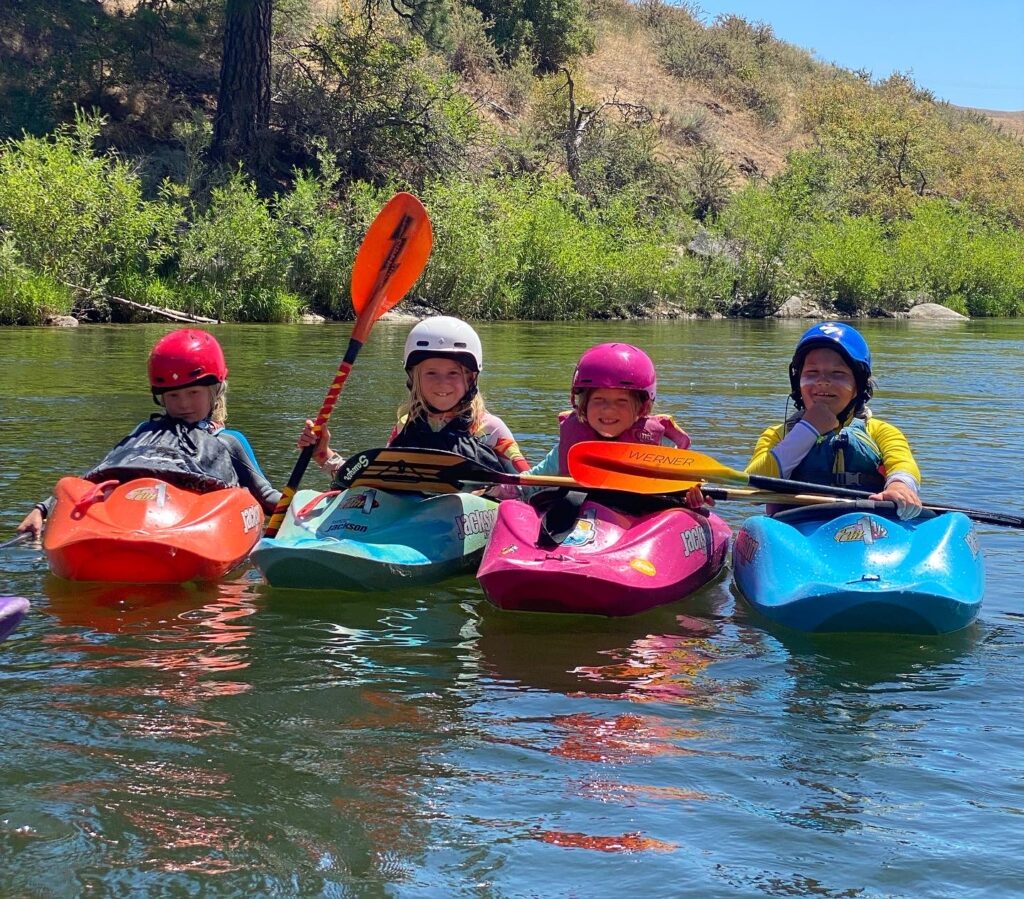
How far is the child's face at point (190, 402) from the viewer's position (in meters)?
5.62

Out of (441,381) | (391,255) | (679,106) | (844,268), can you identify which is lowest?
(441,381)

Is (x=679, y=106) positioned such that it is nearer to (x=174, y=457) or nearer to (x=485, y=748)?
(x=174, y=457)

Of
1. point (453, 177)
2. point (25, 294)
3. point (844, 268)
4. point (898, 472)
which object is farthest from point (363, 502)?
point (844, 268)

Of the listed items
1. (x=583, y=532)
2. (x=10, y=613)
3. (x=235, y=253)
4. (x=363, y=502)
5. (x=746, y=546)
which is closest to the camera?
(x=10, y=613)

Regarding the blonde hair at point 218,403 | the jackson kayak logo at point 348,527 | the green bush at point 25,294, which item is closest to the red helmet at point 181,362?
the blonde hair at point 218,403

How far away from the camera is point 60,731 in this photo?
3295 millimetres

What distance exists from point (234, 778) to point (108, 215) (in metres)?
17.6

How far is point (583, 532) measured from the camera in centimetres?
483

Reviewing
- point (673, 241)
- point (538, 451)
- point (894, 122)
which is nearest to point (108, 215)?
Answer: point (538, 451)

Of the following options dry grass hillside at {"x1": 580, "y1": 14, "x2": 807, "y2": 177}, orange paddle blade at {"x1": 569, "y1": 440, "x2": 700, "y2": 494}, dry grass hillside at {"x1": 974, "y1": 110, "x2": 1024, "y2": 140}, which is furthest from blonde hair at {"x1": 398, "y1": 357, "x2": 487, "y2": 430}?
dry grass hillside at {"x1": 974, "y1": 110, "x2": 1024, "y2": 140}

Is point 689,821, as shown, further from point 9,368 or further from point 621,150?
point 621,150

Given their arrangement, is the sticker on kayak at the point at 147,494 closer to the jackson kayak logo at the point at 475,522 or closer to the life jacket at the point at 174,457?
the life jacket at the point at 174,457

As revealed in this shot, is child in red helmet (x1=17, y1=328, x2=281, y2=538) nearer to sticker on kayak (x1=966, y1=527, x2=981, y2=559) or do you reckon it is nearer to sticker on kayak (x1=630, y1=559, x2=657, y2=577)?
sticker on kayak (x1=630, y1=559, x2=657, y2=577)

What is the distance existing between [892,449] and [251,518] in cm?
273
